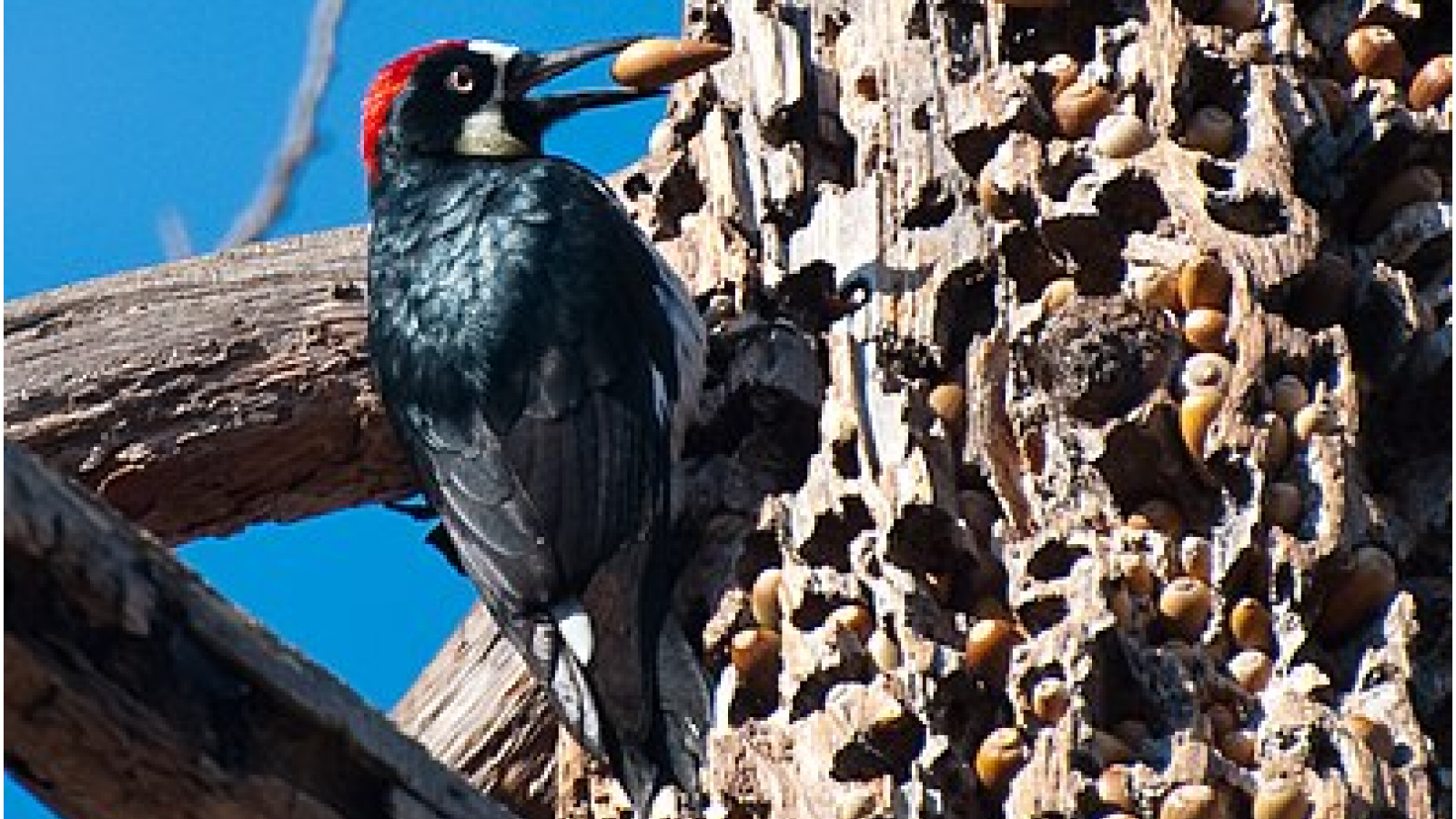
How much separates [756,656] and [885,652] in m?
0.17

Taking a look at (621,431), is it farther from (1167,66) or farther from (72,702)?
(72,702)

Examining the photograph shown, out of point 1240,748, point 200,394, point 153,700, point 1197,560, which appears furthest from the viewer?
point 200,394

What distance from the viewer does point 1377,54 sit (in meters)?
3.04

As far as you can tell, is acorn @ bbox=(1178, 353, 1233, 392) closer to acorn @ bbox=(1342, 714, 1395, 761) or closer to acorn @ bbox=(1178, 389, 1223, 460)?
acorn @ bbox=(1178, 389, 1223, 460)

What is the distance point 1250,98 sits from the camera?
2.98m

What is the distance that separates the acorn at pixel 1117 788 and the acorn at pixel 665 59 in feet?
3.78

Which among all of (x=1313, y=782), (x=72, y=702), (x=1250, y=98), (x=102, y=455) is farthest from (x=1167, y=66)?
(x=72, y=702)

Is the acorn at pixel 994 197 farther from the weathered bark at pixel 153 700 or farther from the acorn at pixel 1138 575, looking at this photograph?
the weathered bark at pixel 153 700

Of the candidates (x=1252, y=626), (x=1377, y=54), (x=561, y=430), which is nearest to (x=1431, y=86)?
(x=1377, y=54)

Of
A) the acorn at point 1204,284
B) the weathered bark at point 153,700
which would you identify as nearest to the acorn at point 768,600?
the acorn at point 1204,284

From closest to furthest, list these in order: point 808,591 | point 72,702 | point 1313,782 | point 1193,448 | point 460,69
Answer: point 72,702, point 1313,782, point 1193,448, point 808,591, point 460,69

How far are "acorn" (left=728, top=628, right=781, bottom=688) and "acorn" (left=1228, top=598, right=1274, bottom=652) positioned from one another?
0.48 m

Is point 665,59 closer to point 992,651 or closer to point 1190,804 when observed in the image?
point 992,651

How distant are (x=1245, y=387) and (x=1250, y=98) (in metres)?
0.37
